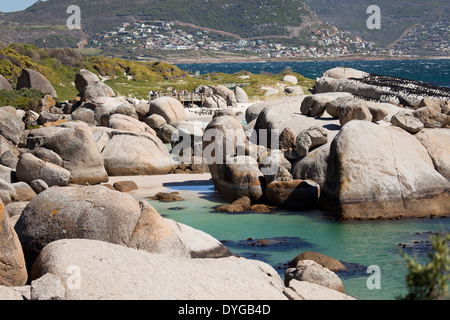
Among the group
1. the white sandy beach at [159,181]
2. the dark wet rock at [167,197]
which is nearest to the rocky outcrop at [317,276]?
the dark wet rock at [167,197]

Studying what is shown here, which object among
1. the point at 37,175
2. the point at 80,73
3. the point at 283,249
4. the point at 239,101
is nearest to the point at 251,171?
the point at 283,249

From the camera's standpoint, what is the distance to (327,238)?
53.7 ft

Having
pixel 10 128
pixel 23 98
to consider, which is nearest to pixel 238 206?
pixel 10 128

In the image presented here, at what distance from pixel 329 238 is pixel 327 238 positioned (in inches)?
2.2

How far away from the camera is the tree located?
6.04 meters

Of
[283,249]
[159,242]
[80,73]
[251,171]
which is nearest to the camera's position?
[159,242]

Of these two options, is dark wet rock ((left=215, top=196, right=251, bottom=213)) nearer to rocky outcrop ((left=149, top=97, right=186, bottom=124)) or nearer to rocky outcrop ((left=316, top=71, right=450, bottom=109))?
rocky outcrop ((left=316, top=71, right=450, bottom=109))

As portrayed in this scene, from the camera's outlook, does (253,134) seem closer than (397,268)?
No

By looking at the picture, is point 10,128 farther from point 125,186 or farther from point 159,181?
point 159,181

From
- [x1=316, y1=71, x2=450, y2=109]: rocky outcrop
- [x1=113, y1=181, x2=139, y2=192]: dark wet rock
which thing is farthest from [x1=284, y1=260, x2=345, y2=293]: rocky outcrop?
[x1=316, y1=71, x2=450, y2=109]: rocky outcrop

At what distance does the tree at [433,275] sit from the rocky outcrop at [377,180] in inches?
472

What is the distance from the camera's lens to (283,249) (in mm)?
15344
